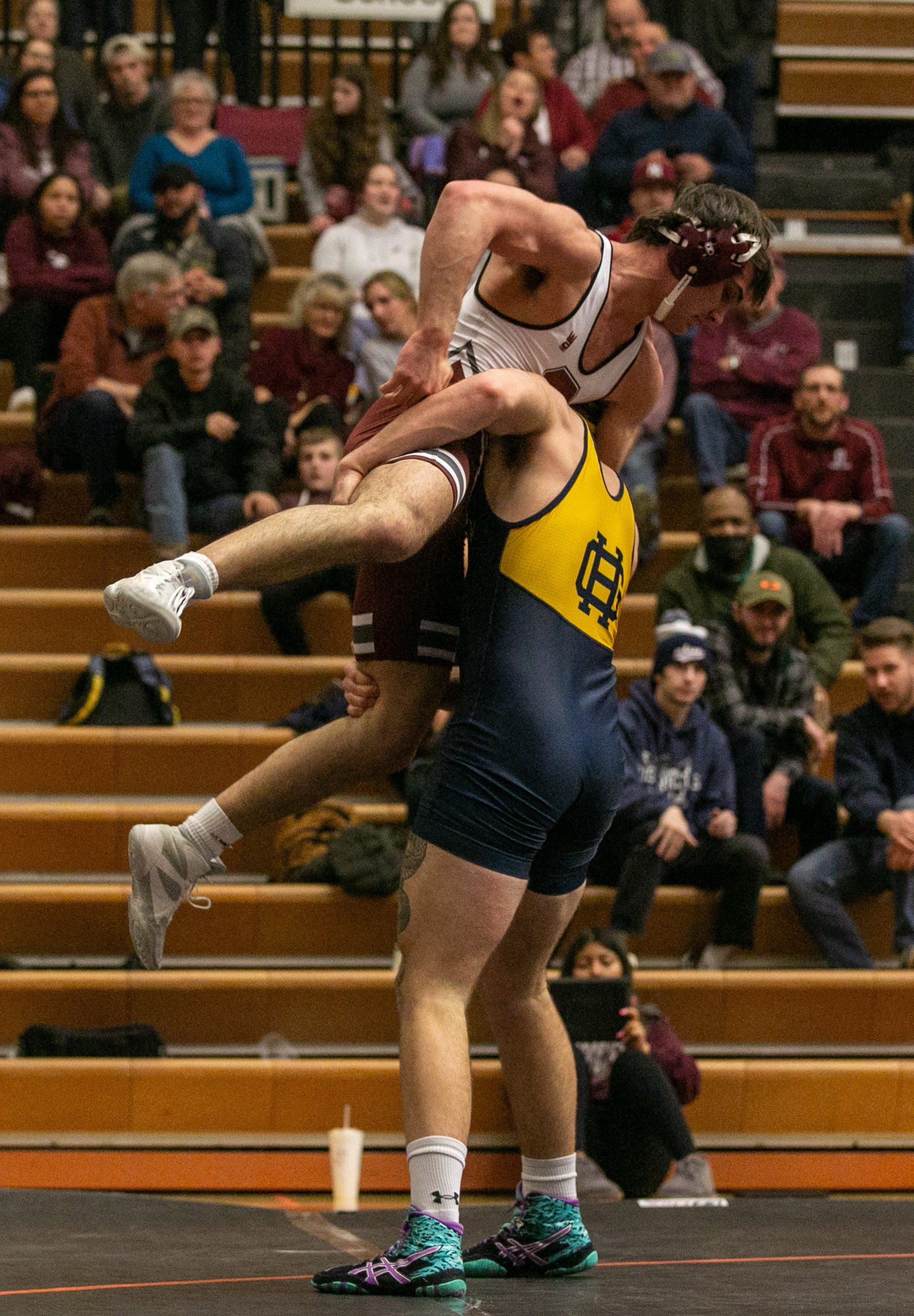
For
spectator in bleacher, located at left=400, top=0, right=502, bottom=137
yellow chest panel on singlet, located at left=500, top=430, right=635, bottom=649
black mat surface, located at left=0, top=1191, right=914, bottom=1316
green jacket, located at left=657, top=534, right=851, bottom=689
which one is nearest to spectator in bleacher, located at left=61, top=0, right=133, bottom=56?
spectator in bleacher, located at left=400, top=0, right=502, bottom=137

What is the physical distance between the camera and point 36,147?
8664 mm

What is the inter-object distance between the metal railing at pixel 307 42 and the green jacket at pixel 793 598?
3.88 metres

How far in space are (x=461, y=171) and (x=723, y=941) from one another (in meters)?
4.14

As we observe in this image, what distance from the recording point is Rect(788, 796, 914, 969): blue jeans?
6254 millimetres

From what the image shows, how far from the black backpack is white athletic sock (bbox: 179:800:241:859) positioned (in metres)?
3.46

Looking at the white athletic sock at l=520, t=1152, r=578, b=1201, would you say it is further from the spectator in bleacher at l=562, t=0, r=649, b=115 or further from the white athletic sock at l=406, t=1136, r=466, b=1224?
the spectator in bleacher at l=562, t=0, r=649, b=115

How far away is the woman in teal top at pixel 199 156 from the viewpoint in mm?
8492

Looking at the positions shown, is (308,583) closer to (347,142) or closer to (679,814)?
(679,814)

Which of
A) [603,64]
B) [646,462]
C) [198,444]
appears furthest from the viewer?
[603,64]

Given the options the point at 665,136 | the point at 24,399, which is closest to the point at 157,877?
the point at 24,399

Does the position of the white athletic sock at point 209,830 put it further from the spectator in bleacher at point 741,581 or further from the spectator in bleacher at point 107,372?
the spectator in bleacher at point 107,372

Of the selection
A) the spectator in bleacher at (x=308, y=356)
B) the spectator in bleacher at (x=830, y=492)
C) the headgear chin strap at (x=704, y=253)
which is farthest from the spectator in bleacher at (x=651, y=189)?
the headgear chin strap at (x=704, y=253)

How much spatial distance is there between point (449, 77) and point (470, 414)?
6895 millimetres

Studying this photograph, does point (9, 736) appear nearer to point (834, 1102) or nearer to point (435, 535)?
point (834, 1102)
